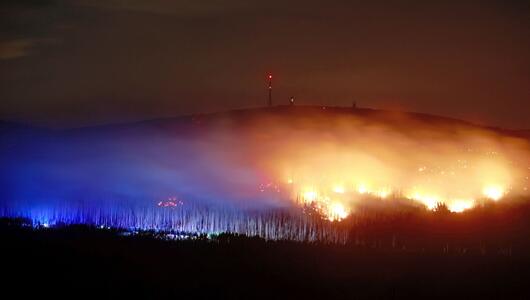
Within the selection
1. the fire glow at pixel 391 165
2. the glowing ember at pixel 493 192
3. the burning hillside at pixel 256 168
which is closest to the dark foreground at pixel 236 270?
the burning hillside at pixel 256 168

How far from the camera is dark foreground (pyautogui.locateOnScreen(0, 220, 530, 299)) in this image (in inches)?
434

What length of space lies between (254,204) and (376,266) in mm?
11646

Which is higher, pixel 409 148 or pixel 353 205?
pixel 409 148

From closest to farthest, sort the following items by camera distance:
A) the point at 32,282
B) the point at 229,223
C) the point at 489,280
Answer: the point at 32,282, the point at 489,280, the point at 229,223

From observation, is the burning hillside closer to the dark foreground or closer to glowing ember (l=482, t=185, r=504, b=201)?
glowing ember (l=482, t=185, r=504, b=201)

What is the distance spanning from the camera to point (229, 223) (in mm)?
19594

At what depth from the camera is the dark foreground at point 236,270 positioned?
11016 mm

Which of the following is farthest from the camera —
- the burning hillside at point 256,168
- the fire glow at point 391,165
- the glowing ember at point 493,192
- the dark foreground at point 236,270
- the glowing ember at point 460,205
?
the glowing ember at point 493,192

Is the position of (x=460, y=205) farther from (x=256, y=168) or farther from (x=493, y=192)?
(x=256, y=168)

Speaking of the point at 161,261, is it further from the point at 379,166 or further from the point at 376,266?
the point at 379,166

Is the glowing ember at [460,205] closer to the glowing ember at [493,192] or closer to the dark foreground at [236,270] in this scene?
the glowing ember at [493,192]

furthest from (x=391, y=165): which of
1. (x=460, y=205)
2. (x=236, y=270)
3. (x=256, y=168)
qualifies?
(x=236, y=270)

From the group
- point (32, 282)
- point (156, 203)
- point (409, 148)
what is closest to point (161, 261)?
point (32, 282)

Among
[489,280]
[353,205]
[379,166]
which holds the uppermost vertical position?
[379,166]
